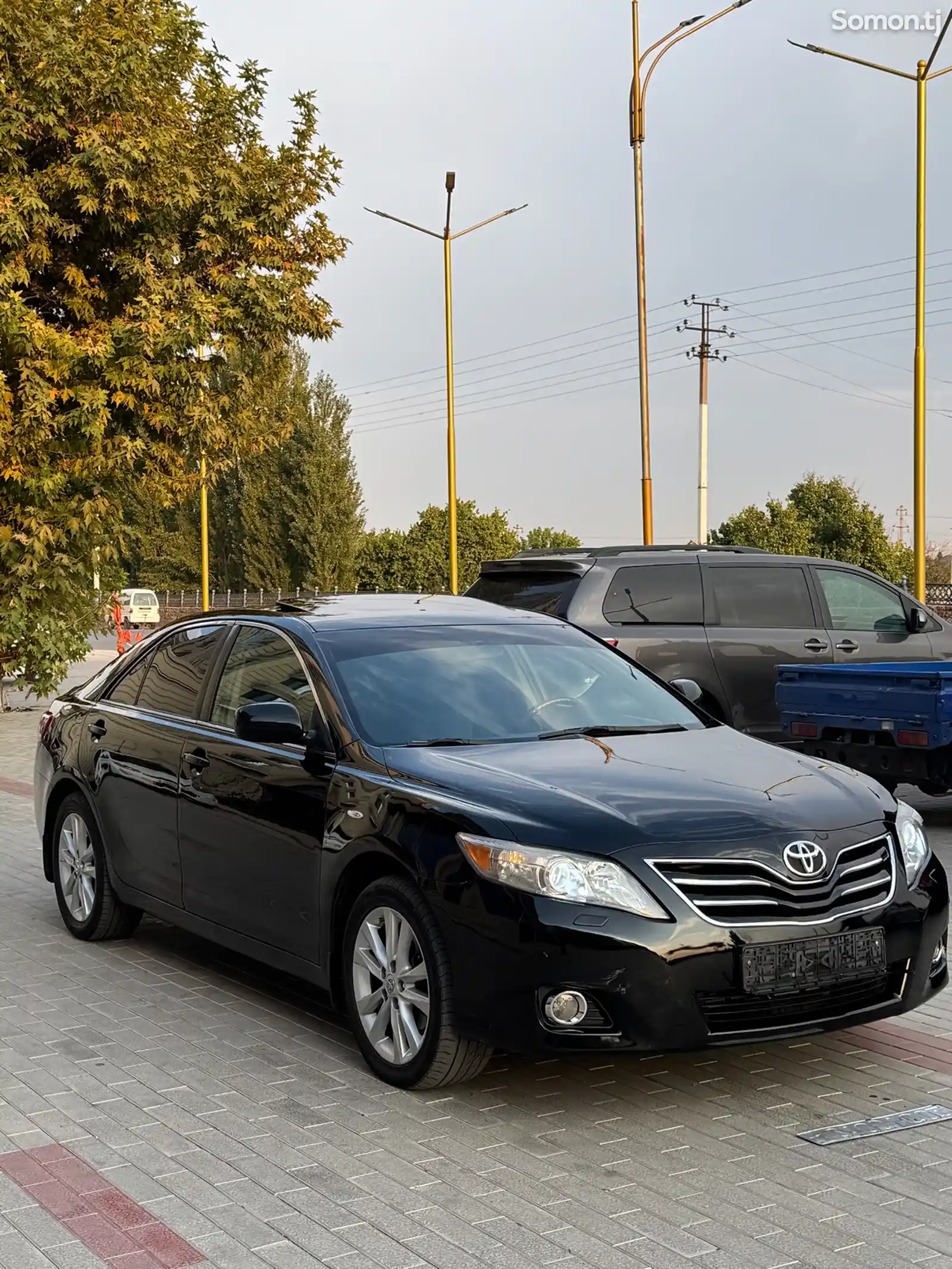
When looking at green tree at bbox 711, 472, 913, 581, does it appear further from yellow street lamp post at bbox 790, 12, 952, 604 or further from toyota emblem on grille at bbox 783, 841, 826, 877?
toyota emblem on grille at bbox 783, 841, 826, 877

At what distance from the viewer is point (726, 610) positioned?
1246 centimetres

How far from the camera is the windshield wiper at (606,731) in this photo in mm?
5547

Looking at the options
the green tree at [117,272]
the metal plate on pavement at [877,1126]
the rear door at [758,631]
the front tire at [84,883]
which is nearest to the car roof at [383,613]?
the front tire at [84,883]

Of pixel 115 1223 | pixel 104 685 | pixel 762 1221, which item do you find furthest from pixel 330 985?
pixel 104 685

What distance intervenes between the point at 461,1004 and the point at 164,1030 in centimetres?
156

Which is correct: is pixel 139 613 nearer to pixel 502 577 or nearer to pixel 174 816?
pixel 502 577

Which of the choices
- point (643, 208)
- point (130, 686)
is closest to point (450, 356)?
point (643, 208)

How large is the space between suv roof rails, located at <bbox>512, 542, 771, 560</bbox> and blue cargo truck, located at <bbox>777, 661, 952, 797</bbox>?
204 cm

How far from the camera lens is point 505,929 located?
14.5 ft

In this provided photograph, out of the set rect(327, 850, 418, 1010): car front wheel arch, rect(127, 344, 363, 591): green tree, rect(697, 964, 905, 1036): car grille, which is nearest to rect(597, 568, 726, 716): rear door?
rect(327, 850, 418, 1010): car front wheel arch

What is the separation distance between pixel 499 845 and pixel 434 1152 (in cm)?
87

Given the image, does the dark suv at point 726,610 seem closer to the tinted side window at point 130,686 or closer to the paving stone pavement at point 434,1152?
the tinted side window at point 130,686

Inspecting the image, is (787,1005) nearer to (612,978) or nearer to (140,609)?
(612,978)

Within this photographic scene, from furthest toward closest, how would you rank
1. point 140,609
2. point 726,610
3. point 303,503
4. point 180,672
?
point 303,503, point 140,609, point 726,610, point 180,672
